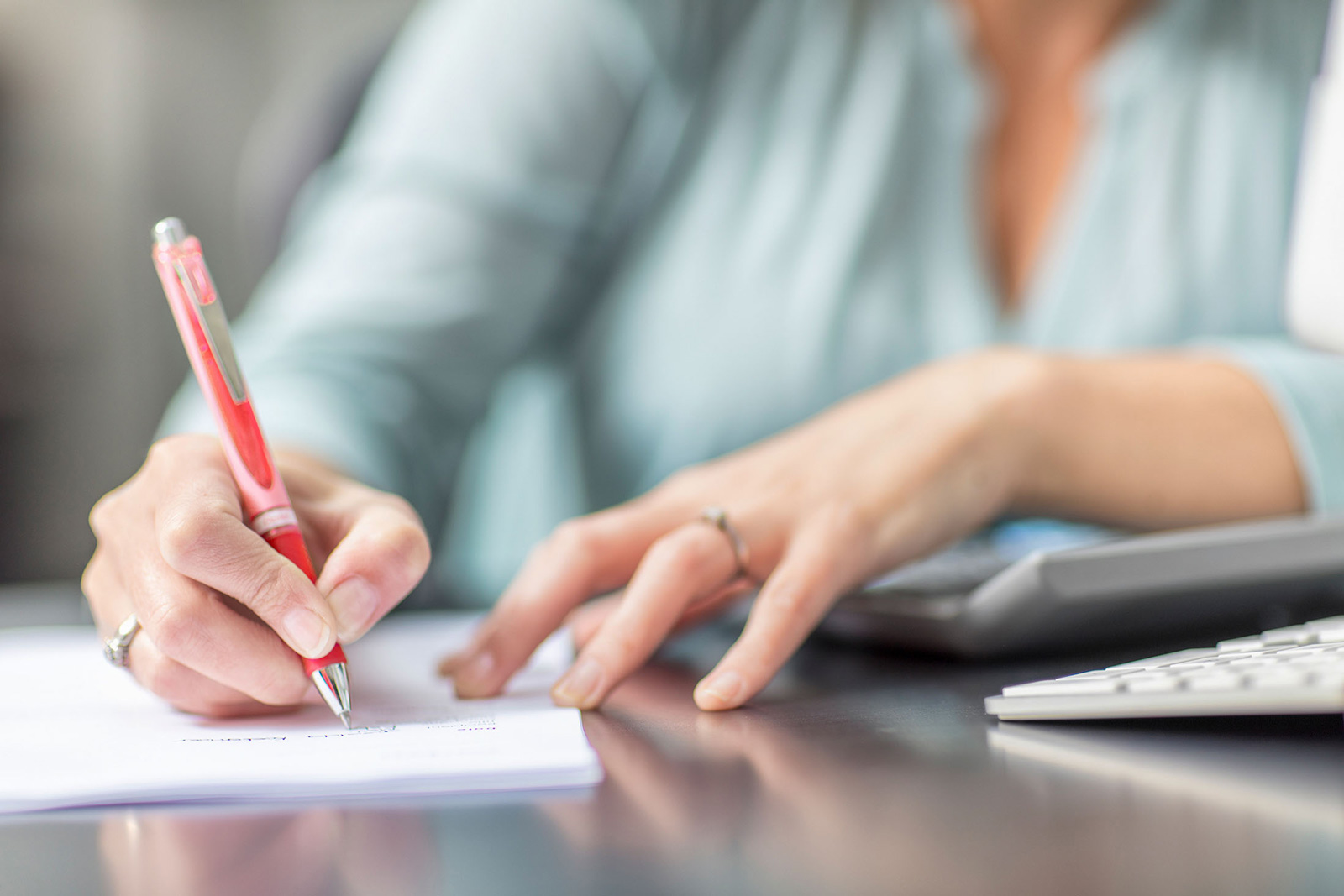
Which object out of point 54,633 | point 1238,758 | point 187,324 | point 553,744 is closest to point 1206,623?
point 1238,758

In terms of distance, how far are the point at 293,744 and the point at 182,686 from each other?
8 centimetres

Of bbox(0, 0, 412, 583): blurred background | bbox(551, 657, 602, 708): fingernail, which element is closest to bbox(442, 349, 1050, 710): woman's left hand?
bbox(551, 657, 602, 708): fingernail

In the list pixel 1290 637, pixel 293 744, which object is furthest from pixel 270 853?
pixel 1290 637

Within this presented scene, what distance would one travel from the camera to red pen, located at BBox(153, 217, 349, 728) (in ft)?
1.18

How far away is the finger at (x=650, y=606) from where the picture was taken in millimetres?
379

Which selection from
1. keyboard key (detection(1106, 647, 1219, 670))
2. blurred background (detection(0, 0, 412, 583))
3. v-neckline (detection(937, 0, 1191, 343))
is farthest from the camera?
blurred background (detection(0, 0, 412, 583))

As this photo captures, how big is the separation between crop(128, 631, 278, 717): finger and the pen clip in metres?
0.09

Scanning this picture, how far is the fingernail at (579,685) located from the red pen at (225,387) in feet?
0.32

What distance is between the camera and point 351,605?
1.13ft

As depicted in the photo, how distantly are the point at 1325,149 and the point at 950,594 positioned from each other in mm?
242

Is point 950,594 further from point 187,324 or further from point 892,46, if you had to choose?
point 892,46

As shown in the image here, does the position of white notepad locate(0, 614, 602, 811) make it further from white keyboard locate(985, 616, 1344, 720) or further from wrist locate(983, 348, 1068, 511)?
wrist locate(983, 348, 1068, 511)

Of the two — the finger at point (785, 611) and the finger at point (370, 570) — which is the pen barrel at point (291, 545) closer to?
the finger at point (370, 570)

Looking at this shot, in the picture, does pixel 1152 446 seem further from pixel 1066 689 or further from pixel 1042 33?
pixel 1042 33
